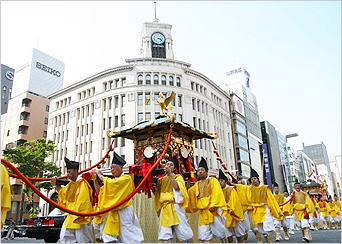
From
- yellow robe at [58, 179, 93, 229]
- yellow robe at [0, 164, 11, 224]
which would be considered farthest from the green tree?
yellow robe at [0, 164, 11, 224]

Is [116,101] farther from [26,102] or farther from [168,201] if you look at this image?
[168,201]

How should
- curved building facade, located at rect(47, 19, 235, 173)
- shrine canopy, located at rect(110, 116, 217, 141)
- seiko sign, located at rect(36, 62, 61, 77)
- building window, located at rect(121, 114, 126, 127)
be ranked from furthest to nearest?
1. seiko sign, located at rect(36, 62, 61, 77)
2. curved building facade, located at rect(47, 19, 235, 173)
3. building window, located at rect(121, 114, 126, 127)
4. shrine canopy, located at rect(110, 116, 217, 141)

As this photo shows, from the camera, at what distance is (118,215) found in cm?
513

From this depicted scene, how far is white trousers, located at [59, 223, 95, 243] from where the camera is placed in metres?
5.21

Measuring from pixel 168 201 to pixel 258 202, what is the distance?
126 inches

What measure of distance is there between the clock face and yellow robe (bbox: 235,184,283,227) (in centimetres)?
3976

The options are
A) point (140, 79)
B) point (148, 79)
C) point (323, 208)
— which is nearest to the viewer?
point (323, 208)

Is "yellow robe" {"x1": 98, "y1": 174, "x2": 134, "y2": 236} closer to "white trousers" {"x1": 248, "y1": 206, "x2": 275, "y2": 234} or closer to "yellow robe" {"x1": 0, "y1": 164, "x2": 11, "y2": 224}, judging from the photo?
"yellow robe" {"x1": 0, "y1": 164, "x2": 11, "y2": 224}

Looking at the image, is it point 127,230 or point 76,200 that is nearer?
point 127,230

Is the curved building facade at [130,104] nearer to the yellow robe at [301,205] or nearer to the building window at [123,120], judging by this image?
the building window at [123,120]

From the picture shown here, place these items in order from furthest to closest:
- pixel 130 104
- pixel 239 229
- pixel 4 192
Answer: pixel 130 104
pixel 239 229
pixel 4 192

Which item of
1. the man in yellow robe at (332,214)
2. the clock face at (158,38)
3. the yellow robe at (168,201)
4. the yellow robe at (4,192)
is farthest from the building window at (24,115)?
the yellow robe at (4,192)

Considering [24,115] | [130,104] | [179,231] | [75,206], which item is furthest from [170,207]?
[24,115]

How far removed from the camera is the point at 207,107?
42000mm
